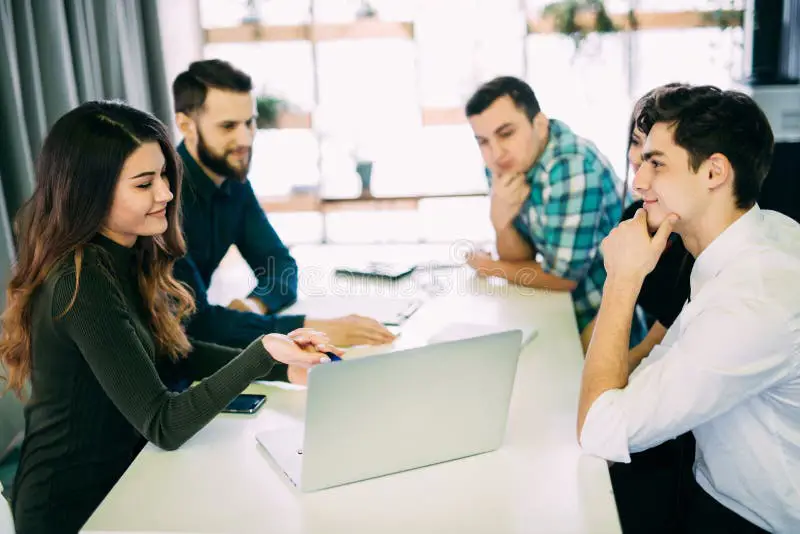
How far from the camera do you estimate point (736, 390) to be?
47.3 inches

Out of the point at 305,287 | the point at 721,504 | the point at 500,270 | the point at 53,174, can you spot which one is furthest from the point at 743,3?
the point at 53,174

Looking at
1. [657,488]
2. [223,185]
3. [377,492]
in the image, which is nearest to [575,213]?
[657,488]

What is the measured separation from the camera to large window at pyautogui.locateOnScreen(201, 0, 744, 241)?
16.5 ft

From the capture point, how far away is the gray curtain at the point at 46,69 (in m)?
2.77

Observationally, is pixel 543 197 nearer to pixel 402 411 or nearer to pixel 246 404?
pixel 246 404

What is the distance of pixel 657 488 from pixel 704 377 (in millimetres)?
544

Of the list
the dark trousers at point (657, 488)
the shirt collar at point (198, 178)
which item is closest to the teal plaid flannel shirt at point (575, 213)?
the dark trousers at point (657, 488)

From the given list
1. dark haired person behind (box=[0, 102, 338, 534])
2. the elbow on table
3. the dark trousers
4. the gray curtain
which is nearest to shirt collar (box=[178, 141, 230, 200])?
dark haired person behind (box=[0, 102, 338, 534])

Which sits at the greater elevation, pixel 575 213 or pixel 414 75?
pixel 414 75

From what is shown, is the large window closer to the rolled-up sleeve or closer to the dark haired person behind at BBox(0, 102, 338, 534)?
the dark haired person behind at BBox(0, 102, 338, 534)

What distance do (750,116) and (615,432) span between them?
0.61 m

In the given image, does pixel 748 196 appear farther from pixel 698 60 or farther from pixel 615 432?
pixel 698 60

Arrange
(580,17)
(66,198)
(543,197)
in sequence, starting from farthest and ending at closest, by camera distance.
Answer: (580,17)
(543,197)
(66,198)

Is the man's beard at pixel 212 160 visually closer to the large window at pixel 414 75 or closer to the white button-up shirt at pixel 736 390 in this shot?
the white button-up shirt at pixel 736 390
